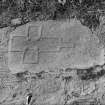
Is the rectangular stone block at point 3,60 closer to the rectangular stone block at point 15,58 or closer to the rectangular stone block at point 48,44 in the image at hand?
the rectangular stone block at point 15,58

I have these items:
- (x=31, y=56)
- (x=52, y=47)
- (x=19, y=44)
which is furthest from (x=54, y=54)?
(x=19, y=44)

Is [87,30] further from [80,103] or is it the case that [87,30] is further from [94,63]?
[80,103]

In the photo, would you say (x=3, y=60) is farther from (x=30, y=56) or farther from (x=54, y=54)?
(x=54, y=54)

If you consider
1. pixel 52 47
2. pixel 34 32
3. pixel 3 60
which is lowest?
pixel 3 60

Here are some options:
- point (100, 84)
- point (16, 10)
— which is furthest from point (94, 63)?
point (16, 10)

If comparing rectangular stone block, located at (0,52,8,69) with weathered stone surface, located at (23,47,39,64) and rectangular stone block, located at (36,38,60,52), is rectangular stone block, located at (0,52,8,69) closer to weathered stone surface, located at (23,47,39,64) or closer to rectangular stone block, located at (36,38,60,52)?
weathered stone surface, located at (23,47,39,64)

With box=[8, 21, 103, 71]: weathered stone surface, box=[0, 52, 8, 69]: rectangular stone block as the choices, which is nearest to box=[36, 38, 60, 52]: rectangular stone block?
box=[8, 21, 103, 71]: weathered stone surface

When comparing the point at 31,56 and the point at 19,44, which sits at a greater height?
the point at 19,44

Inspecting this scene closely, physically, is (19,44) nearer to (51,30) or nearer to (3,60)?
(3,60)
